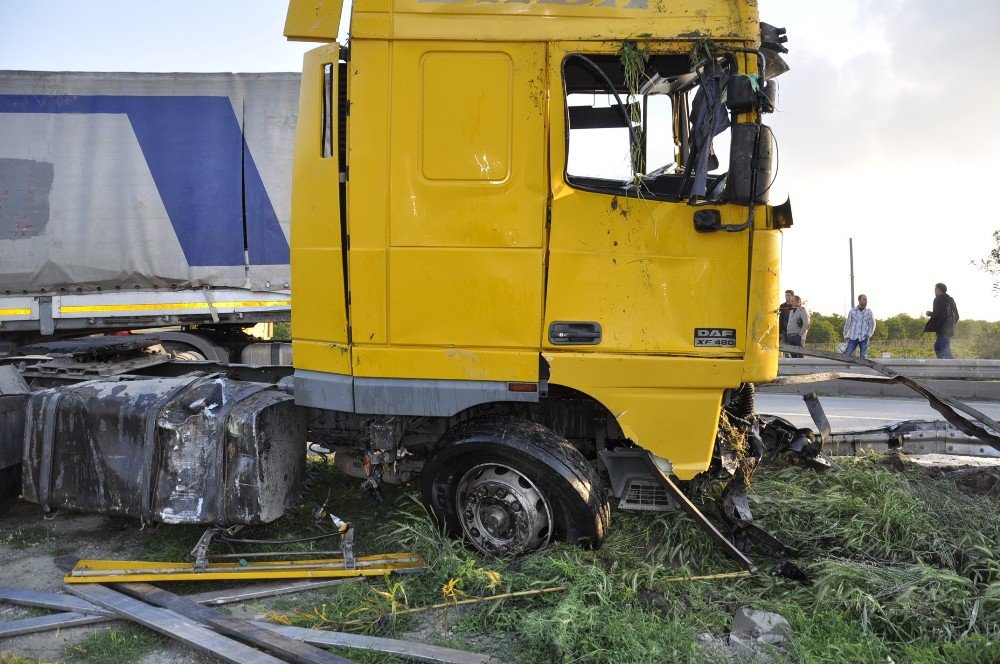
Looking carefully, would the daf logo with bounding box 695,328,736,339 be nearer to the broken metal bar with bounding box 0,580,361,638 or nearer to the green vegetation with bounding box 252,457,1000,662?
the green vegetation with bounding box 252,457,1000,662

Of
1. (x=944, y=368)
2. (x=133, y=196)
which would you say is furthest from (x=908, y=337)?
(x=133, y=196)

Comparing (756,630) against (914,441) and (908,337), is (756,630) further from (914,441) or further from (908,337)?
(908,337)

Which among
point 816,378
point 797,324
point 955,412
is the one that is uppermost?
point 797,324

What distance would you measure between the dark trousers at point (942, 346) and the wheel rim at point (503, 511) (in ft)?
38.7

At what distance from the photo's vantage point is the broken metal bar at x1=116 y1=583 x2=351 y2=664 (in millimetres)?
3133

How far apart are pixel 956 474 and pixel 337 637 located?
4198mm

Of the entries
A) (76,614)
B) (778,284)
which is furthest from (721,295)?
(76,614)

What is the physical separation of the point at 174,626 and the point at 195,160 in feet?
23.4

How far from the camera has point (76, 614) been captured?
11.8 feet

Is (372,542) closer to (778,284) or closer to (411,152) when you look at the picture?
(411,152)

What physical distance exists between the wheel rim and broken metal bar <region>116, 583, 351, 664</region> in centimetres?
115

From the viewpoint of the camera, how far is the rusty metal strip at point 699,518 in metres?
3.85

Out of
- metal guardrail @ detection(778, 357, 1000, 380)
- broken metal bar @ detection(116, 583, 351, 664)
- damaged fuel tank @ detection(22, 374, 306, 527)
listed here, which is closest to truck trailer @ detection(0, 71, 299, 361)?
damaged fuel tank @ detection(22, 374, 306, 527)

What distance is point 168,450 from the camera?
13.9 feet
